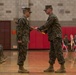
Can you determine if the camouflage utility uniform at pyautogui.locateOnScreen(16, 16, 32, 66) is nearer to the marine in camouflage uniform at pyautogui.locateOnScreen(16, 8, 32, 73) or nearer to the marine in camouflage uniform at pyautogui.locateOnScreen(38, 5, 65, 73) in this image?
the marine in camouflage uniform at pyautogui.locateOnScreen(16, 8, 32, 73)

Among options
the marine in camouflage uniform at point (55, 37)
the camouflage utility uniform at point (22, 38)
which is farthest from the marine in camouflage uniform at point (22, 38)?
the marine in camouflage uniform at point (55, 37)

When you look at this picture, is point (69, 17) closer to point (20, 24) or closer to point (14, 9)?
point (14, 9)

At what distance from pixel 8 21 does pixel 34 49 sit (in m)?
3.73

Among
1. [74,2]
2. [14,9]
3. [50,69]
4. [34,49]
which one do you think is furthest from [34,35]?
[50,69]

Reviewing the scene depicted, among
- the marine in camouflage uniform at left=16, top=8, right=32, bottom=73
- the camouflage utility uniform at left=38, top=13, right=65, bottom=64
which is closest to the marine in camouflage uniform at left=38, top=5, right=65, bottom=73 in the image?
the camouflage utility uniform at left=38, top=13, right=65, bottom=64

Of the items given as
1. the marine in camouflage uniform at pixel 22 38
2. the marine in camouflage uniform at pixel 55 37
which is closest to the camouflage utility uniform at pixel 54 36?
the marine in camouflage uniform at pixel 55 37

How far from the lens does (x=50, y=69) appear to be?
1082cm

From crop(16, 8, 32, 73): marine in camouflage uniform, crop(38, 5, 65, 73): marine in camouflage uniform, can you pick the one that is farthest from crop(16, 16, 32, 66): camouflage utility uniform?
crop(38, 5, 65, 73): marine in camouflage uniform

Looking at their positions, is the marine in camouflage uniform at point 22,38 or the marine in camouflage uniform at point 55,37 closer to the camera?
the marine in camouflage uniform at point 22,38

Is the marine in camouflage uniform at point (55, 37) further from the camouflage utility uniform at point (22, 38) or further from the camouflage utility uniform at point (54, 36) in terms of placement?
the camouflage utility uniform at point (22, 38)

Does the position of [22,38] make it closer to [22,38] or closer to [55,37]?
[22,38]

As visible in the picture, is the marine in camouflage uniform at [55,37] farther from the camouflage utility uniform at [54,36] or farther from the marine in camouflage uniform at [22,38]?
the marine in camouflage uniform at [22,38]

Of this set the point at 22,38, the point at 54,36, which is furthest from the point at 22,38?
the point at 54,36

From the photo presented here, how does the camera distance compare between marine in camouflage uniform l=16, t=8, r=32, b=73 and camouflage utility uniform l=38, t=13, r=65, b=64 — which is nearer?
marine in camouflage uniform l=16, t=8, r=32, b=73
